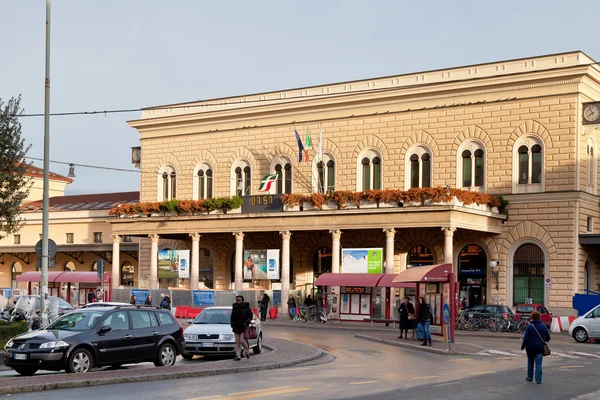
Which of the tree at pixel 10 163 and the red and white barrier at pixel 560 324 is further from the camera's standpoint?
the red and white barrier at pixel 560 324

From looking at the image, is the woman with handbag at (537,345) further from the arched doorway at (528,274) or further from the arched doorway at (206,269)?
the arched doorway at (206,269)

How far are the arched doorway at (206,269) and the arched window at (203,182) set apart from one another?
362cm

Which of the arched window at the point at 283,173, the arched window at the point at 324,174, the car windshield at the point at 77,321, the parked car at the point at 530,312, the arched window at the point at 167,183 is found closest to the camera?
the car windshield at the point at 77,321

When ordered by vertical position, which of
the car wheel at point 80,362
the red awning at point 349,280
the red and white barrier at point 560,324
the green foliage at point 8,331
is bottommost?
the red and white barrier at point 560,324

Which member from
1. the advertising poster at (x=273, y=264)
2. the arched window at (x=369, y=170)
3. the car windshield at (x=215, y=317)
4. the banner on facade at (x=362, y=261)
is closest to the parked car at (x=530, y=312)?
the banner on facade at (x=362, y=261)

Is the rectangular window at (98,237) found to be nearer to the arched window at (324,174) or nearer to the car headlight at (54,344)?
the arched window at (324,174)

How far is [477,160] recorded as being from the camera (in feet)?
168

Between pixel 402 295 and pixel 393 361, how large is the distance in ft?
76.4

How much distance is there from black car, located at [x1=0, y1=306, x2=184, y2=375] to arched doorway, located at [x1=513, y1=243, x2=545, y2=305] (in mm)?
28327

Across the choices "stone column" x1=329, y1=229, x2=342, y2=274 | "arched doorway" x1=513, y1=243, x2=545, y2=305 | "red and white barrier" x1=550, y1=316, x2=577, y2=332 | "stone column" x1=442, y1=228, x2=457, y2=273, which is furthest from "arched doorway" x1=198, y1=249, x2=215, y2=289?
"red and white barrier" x1=550, y1=316, x2=577, y2=332

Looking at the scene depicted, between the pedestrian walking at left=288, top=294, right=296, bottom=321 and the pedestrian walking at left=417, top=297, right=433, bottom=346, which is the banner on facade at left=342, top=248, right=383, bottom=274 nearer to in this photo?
the pedestrian walking at left=288, top=294, right=296, bottom=321

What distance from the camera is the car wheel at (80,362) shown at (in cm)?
2119

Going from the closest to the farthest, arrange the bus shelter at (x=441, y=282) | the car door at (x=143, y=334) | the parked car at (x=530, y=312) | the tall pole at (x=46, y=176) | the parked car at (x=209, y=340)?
the car door at (x=143, y=334) → the tall pole at (x=46, y=176) → the parked car at (x=209, y=340) → the bus shelter at (x=441, y=282) → the parked car at (x=530, y=312)

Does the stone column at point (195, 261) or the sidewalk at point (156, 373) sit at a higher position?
the stone column at point (195, 261)
